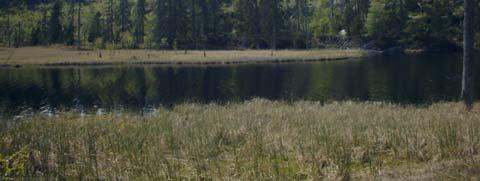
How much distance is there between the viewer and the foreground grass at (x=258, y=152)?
9.09 m

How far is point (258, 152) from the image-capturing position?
10766 millimetres

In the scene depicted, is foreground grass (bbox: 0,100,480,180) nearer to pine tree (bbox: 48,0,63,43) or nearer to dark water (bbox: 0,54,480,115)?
dark water (bbox: 0,54,480,115)

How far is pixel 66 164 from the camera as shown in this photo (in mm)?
10445

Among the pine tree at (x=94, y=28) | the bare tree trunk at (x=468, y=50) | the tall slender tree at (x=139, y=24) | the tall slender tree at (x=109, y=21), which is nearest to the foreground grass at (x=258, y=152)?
the bare tree trunk at (x=468, y=50)

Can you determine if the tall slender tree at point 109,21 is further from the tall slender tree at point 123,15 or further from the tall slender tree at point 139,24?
the tall slender tree at point 139,24

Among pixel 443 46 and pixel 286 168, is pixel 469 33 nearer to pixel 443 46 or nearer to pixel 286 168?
pixel 286 168

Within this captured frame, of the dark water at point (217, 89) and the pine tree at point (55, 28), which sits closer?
the dark water at point (217, 89)

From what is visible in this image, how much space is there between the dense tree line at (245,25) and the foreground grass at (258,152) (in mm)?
87807

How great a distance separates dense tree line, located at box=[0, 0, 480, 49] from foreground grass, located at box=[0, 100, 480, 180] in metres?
87.8

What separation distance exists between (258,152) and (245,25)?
342ft

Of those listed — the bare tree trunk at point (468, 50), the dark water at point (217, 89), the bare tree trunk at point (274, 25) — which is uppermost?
the bare tree trunk at point (274, 25)

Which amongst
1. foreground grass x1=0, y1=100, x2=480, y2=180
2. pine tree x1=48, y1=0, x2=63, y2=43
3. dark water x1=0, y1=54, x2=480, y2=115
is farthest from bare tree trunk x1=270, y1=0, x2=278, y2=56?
foreground grass x1=0, y1=100, x2=480, y2=180

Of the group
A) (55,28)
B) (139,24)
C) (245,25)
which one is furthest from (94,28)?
(245,25)

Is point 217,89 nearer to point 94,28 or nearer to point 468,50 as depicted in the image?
point 468,50
